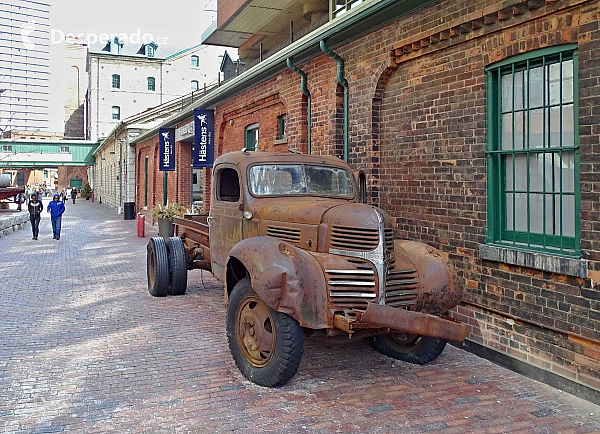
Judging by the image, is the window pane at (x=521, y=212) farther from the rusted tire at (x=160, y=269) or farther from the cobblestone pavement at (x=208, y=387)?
the rusted tire at (x=160, y=269)

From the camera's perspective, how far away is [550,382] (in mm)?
5227

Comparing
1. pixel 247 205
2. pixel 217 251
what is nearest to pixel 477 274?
pixel 247 205

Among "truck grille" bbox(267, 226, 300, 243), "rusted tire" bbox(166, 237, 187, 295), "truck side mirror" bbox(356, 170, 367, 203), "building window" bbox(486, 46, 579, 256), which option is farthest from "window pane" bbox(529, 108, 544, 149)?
"rusted tire" bbox(166, 237, 187, 295)

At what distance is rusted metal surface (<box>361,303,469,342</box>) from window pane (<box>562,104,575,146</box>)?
7.71 feet

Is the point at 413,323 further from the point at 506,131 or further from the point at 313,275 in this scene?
the point at 506,131

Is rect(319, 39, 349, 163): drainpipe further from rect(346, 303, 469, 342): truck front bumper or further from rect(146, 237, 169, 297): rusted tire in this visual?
rect(346, 303, 469, 342): truck front bumper

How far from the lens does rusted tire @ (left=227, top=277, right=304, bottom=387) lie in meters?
4.70

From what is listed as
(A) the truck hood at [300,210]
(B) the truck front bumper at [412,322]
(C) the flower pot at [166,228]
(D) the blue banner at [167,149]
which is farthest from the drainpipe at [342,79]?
(D) the blue banner at [167,149]

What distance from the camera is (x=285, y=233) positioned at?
5.40m

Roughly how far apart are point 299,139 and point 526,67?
5.14 meters

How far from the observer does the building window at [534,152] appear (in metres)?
5.27

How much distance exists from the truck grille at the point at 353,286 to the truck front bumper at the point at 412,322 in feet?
0.87

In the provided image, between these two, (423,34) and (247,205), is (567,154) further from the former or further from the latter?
(247,205)

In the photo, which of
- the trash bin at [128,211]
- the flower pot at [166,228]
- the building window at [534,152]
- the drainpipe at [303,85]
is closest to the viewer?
the building window at [534,152]
